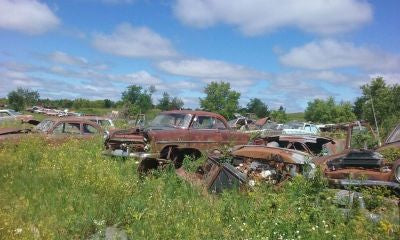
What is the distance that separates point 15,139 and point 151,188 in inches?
308

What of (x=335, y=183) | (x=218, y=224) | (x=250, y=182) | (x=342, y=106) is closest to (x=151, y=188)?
(x=250, y=182)

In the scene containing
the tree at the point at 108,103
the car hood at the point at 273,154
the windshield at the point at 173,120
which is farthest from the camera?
the tree at the point at 108,103

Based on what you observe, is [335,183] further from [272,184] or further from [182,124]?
[182,124]

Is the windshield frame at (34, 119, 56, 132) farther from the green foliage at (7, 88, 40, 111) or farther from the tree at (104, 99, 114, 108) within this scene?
the tree at (104, 99, 114, 108)

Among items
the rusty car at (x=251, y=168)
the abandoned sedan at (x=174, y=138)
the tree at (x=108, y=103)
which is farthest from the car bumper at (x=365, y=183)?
the tree at (x=108, y=103)

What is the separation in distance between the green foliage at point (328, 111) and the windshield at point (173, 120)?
65969 millimetres

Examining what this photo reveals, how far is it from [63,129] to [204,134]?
211 inches

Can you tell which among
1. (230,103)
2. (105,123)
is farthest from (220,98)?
(105,123)

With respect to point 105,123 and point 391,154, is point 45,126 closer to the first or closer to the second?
point 105,123

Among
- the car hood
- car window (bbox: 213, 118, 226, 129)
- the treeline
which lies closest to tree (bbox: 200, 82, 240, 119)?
the treeline

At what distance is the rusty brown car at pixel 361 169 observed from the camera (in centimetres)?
667

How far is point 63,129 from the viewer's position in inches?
618

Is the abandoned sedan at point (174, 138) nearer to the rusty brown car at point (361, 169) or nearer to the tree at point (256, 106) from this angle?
the rusty brown car at point (361, 169)

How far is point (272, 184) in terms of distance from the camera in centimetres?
776
